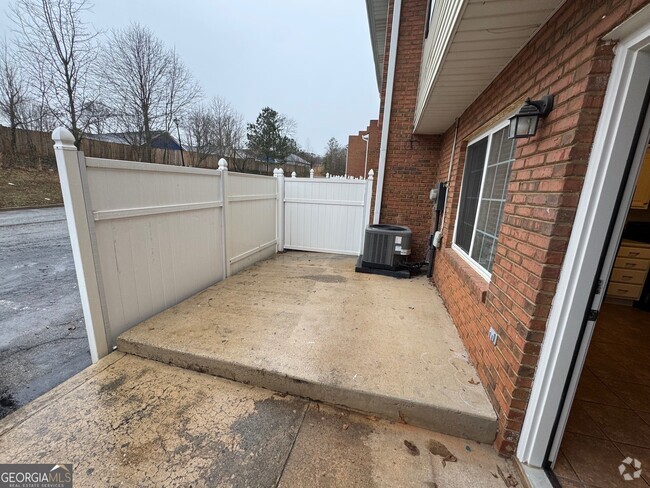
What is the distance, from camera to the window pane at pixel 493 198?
236 cm

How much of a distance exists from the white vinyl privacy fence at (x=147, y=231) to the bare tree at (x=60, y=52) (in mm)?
11020

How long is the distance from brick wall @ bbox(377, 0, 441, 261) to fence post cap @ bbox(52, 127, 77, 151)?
459cm

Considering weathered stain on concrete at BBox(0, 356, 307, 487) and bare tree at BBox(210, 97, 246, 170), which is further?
bare tree at BBox(210, 97, 246, 170)

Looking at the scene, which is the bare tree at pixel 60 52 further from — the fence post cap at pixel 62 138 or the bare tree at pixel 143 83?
the fence post cap at pixel 62 138

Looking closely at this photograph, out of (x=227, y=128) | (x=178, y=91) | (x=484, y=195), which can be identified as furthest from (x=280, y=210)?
(x=227, y=128)

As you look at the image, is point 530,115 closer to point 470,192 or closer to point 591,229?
point 591,229

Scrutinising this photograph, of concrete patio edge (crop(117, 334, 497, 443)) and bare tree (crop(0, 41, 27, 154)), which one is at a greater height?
bare tree (crop(0, 41, 27, 154))

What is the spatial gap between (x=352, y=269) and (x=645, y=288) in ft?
13.7

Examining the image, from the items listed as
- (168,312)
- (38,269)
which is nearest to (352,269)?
(168,312)

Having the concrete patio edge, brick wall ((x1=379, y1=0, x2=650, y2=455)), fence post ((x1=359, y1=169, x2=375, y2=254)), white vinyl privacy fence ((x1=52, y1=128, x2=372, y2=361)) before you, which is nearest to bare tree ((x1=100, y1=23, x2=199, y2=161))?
white vinyl privacy fence ((x1=52, y1=128, x2=372, y2=361))

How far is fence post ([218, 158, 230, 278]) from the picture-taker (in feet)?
12.6

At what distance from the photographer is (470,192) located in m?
3.37

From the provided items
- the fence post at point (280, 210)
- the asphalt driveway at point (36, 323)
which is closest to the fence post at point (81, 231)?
the asphalt driveway at point (36, 323)

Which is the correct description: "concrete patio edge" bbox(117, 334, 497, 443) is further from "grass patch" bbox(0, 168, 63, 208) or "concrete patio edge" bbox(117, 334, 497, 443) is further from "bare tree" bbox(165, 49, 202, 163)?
"grass patch" bbox(0, 168, 63, 208)
